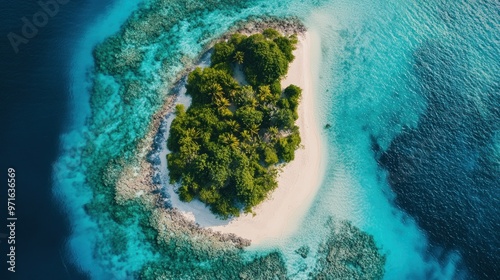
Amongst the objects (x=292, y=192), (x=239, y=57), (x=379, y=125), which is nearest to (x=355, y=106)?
(x=379, y=125)

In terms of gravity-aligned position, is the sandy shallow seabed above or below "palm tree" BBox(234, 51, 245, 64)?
below

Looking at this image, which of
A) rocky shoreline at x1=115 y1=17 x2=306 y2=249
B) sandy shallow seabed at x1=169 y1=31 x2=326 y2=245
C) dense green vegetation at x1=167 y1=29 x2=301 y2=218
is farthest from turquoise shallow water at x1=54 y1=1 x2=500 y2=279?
dense green vegetation at x1=167 y1=29 x2=301 y2=218

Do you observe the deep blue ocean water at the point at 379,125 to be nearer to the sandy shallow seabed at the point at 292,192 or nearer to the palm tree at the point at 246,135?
the sandy shallow seabed at the point at 292,192

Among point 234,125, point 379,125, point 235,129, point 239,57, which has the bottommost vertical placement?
point 379,125

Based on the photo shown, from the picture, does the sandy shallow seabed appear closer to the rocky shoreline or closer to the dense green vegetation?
the rocky shoreline

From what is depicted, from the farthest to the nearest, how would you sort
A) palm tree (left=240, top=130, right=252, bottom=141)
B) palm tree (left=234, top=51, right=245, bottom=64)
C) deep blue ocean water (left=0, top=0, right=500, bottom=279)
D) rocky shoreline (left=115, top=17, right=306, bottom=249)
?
1. palm tree (left=234, top=51, right=245, bottom=64)
2. palm tree (left=240, top=130, right=252, bottom=141)
3. deep blue ocean water (left=0, top=0, right=500, bottom=279)
4. rocky shoreline (left=115, top=17, right=306, bottom=249)

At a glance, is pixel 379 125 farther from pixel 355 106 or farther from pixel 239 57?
pixel 239 57

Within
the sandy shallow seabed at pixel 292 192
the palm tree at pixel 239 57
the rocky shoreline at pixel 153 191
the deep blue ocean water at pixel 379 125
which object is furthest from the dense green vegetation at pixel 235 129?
the deep blue ocean water at pixel 379 125
